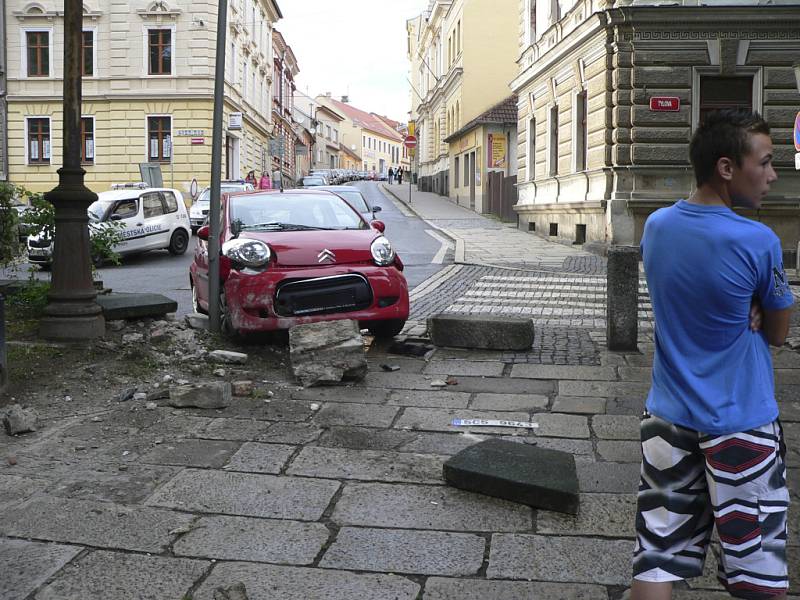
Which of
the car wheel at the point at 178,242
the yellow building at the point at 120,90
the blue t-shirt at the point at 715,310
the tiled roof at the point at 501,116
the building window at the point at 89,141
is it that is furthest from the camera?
the building window at the point at 89,141

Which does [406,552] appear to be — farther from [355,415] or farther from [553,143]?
[553,143]

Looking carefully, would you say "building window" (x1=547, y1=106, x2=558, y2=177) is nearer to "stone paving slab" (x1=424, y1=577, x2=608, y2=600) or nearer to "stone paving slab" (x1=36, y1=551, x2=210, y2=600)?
"stone paving slab" (x1=424, y1=577, x2=608, y2=600)

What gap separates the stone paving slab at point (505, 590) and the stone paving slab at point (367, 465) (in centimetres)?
118

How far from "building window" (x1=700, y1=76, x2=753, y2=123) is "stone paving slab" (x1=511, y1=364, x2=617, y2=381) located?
13.4m

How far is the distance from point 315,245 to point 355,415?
2.54m

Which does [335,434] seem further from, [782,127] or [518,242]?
[518,242]

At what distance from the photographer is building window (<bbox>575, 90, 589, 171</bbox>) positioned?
21906 millimetres

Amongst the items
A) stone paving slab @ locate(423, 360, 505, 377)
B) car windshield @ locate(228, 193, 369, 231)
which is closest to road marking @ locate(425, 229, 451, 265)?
car windshield @ locate(228, 193, 369, 231)

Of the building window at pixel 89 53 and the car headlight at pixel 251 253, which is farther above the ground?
the building window at pixel 89 53

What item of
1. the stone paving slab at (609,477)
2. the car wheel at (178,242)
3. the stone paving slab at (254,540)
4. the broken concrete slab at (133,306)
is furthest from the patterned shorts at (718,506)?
the car wheel at (178,242)

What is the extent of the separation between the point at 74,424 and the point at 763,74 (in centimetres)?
1719

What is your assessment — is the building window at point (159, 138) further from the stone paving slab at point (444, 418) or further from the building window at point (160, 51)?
the stone paving slab at point (444, 418)

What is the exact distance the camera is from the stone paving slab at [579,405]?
5957 mm

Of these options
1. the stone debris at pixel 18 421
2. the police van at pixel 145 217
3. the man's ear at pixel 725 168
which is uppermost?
the police van at pixel 145 217
